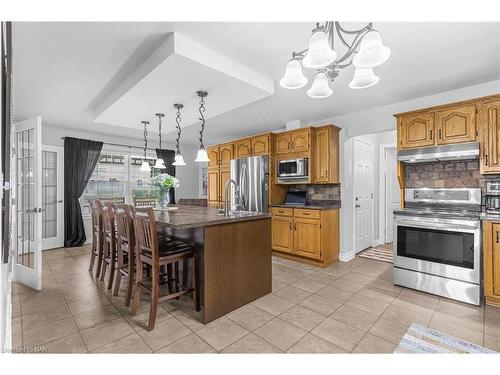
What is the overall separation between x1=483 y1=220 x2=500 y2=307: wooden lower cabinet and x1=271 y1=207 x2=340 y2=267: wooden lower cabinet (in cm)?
174

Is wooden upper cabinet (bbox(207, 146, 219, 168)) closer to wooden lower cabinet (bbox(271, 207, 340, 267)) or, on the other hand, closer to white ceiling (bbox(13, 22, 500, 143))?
wooden lower cabinet (bbox(271, 207, 340, 267))

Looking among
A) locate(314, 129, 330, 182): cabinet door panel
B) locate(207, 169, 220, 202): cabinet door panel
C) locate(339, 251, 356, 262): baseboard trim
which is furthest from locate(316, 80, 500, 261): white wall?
locate(207, 169, 220, 202): cabinet door panel

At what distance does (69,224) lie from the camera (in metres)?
4.91

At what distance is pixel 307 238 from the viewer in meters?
3.81

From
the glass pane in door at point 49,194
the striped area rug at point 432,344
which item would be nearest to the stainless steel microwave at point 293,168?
the striped area rug at point 432,344

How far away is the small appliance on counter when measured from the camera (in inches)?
107

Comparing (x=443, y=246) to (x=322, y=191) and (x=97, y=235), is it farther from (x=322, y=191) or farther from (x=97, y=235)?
(x=97, y=235)

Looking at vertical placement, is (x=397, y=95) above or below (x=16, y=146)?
above

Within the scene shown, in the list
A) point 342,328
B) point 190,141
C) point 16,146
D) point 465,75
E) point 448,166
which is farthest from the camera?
point 190,141

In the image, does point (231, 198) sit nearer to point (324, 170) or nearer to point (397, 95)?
point (324, 170)

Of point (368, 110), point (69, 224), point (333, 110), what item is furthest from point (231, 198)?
point (69, 224)

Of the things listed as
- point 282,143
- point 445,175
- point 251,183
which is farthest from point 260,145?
point 445,175

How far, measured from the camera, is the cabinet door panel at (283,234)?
4047mm

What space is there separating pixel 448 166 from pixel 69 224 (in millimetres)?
6389
